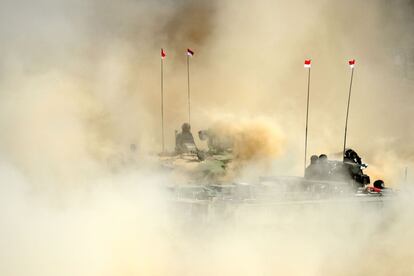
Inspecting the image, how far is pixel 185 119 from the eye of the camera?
2983 centimetres

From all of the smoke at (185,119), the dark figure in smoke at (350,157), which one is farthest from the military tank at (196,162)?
the dark figure in smoke at (350,157)

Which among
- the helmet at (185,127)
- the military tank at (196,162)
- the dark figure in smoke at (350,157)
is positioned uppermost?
the helmet at (185,127)

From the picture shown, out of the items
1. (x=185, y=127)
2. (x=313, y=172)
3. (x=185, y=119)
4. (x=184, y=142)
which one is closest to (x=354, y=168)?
(x=313, y=172)

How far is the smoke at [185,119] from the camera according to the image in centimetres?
1467

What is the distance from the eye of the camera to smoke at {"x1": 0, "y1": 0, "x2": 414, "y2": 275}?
14.7 m

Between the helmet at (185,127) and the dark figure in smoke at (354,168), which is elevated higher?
the helmet at (185,127)

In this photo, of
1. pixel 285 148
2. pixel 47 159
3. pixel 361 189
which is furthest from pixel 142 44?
pixel 47 159

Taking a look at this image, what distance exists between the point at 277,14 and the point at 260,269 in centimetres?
2060

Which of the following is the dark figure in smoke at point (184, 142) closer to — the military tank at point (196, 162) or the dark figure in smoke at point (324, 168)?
the military tank at point (196, 162)

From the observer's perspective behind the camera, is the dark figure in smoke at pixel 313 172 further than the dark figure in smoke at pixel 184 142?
No

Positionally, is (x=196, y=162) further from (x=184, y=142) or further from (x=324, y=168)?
(x=324, y=168)

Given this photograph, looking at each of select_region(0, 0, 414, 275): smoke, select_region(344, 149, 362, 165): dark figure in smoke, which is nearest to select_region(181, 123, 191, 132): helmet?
select_region(0, 0, 414, 275): smoke

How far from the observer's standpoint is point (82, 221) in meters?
14.4

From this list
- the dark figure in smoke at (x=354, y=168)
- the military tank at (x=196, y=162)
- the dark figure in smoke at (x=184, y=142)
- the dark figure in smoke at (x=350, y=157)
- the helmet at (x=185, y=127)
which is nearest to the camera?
the dark figure in smoke at (x=354, y=168)
